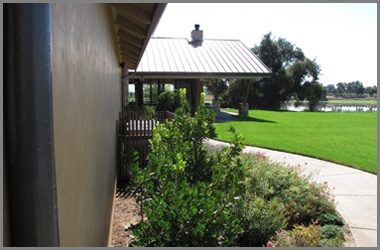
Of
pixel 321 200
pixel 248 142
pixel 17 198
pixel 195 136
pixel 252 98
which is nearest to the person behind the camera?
pixel 17 198

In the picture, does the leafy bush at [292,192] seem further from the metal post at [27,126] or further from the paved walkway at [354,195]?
the metal post at [27,126]

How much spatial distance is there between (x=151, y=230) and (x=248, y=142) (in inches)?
383

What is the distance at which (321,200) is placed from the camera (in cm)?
538

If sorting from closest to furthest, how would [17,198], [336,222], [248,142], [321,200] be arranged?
[17,198], [336,222], [321,200], [248,142]

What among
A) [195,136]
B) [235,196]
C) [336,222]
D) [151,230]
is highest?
[195,136]

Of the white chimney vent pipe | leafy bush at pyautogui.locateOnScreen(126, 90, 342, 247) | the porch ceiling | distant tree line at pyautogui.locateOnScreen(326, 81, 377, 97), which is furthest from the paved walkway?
distant tree line at pyautogui.locateOnScreen(326, 81, 377, 97)

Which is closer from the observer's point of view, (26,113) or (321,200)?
(26,113)

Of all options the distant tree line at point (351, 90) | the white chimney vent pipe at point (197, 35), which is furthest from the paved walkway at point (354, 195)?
the distant tree line at point (351, 90)

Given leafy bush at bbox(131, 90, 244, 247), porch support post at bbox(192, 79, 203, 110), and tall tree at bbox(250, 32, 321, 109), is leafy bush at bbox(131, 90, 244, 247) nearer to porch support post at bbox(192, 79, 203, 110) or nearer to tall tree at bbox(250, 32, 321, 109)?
porch support post at bbox(192, 79, 203, 110)

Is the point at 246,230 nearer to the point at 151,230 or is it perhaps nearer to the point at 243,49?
the point at 151,230

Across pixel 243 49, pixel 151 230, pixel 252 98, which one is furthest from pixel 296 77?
pixel 151 230

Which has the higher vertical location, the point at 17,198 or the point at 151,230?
the point at 17,198

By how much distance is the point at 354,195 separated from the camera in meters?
6.31

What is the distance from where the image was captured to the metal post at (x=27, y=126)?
919 millimetres
